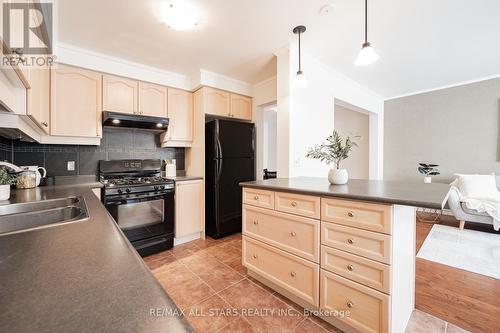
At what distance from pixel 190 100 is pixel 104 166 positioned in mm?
1474

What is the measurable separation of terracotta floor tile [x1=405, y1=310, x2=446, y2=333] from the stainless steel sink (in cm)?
207

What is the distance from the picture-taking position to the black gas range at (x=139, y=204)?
226 cm

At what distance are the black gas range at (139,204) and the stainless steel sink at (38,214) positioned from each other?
2.89ft

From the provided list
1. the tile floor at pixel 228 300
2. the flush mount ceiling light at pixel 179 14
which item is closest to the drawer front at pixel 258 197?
the tile floor at pixel 228 300

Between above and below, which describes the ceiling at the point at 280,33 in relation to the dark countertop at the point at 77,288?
above

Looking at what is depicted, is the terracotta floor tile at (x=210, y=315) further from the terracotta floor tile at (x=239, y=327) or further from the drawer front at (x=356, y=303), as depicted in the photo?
the drawer front at (x=356, y=303)

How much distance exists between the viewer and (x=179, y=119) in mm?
3023

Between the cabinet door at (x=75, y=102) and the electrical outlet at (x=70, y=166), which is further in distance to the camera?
the electrical outlet at (x=70, y=166)

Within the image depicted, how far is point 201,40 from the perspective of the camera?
7.18 feet

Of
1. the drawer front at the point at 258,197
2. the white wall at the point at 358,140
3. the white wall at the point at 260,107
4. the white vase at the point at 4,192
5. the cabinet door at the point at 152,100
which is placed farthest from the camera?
the white wall at the point at 358,140

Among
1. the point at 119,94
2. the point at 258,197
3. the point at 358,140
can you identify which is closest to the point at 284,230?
the point at 258,197

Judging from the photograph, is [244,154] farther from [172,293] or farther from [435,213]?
[435,213]

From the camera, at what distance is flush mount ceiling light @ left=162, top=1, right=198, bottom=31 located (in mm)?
1680

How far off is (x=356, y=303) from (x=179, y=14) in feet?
8.00
